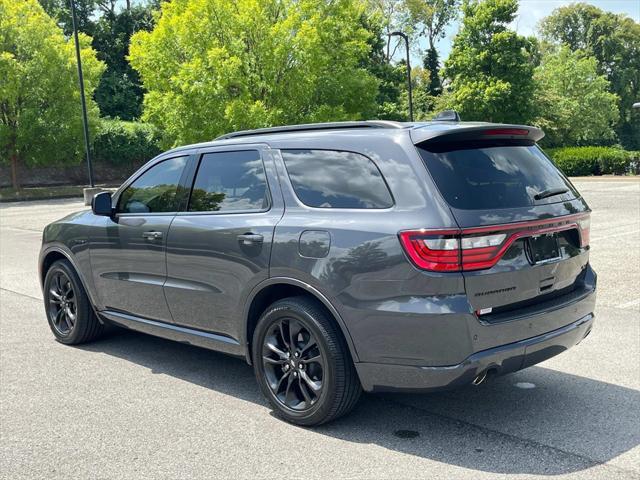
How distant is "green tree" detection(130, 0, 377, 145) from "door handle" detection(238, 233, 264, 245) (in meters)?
21.6

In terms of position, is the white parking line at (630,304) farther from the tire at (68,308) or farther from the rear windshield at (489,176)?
the tire at (68,308)

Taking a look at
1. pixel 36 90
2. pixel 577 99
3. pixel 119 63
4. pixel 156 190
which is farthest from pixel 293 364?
pixel 119 63

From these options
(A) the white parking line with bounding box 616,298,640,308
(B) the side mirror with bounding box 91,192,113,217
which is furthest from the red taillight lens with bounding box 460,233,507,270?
(A) the white parking line with bounding box 616,298,640,308

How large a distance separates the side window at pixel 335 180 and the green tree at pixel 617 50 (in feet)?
240

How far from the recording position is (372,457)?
3668 millimetres

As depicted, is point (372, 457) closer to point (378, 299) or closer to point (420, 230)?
point (378, 299)

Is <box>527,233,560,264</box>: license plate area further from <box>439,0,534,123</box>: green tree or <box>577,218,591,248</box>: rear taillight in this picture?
<box>439,0,534,123</box>: green tree

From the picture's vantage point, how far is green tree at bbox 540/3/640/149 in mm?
71125

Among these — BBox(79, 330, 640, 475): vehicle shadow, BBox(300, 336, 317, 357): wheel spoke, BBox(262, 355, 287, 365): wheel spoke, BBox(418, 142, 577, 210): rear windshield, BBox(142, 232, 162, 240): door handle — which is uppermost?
BBox(418, 142, 577, 210): rear windshield

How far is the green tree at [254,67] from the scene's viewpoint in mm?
26016

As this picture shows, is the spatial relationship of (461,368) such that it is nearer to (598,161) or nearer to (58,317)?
(58,317)

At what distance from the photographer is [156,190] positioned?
17.3 feet

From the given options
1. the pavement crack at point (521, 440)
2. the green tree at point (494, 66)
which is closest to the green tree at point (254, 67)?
the green tree at point (494, 66)

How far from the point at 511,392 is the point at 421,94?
53.7 meters
